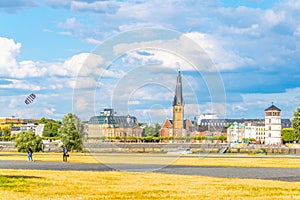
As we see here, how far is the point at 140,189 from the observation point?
32594 mm

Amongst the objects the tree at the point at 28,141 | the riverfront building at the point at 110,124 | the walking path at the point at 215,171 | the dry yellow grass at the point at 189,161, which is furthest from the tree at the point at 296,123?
the walking path at the point at 215,171

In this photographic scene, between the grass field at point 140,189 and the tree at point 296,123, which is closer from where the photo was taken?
the grass field at point 140,189

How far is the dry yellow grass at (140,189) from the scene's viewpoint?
2900 centimetres

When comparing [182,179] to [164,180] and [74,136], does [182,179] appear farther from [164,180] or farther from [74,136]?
[74,136]

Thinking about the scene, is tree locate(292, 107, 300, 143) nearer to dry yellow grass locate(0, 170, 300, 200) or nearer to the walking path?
the walking path

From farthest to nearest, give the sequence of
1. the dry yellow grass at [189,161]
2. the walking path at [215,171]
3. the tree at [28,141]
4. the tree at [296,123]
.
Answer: the tree at [296,123], the tree at [28,141], the dry yellow grass at [189,161], the walking path at [215,171]

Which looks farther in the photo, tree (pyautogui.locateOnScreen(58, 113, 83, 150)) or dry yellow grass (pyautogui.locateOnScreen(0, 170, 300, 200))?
tree (pyautogui.locateOnScreen(58, 113, 83, 150))

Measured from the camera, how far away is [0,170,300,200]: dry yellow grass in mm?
29000

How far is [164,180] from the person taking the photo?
39.6 metres

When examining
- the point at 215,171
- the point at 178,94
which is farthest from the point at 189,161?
the point at 178,94

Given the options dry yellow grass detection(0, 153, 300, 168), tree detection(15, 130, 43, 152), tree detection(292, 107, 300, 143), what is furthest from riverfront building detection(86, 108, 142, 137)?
tree detection(292, 107, 300, 143)

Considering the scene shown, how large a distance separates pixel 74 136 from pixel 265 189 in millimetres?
92747

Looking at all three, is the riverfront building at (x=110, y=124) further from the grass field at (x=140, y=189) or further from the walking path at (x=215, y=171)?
the grass field at (x=140, y=189)

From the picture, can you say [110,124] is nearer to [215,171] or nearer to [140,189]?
[215,171]
